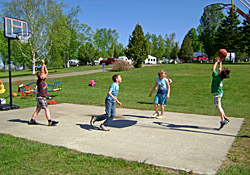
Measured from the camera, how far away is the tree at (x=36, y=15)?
120ft

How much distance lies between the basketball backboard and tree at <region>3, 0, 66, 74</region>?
28.4m

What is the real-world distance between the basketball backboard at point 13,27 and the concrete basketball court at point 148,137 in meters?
3.54

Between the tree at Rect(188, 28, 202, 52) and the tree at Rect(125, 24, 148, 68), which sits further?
the tree at Rect(188, 28, 202, 52)

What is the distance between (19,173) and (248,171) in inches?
148

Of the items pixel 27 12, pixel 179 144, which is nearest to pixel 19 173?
pixel 179 144

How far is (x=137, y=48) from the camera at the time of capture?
41.6 meters

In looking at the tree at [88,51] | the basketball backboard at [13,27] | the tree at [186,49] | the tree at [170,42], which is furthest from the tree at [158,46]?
the basketball backboard at [13,27]

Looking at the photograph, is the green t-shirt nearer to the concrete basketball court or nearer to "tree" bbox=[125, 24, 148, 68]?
the concrete basketball court

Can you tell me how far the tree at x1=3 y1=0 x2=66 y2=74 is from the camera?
120 ft

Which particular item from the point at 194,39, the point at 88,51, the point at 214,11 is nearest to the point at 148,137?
the point at 214,11

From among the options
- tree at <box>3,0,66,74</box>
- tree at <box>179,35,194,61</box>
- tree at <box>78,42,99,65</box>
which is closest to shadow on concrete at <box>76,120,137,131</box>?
tree at <box>3,0,66,74</box>

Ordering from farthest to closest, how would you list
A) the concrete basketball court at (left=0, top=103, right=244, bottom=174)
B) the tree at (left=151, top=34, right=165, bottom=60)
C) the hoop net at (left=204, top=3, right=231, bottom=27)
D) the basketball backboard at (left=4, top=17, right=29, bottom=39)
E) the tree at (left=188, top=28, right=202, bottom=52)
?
the tree at (left=188, top=28, right=202, bottom=52) → the tree at (left=151, top=34, right=165, bottom=60) → the basketball backboard at (left=4, top=17, right=29, bottom=39) → the hoop net at (left=204, top=3, right=231, bottom=27) → the concrete basketball court at (left=0, top=103, right=244, bottom=174)

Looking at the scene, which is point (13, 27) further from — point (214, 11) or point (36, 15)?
point (36, 15)

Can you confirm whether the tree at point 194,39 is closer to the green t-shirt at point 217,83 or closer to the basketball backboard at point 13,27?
the basketball backboard at point 13,27
